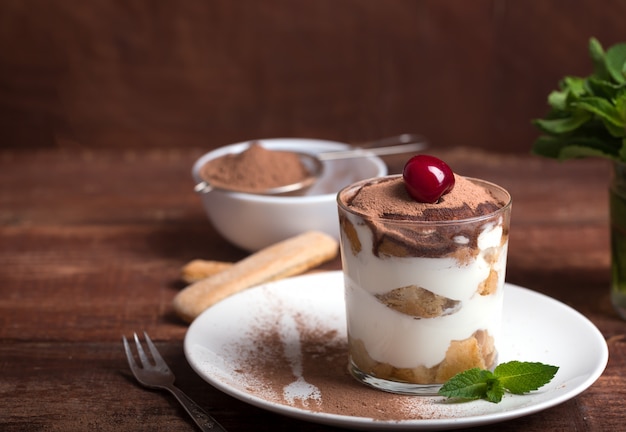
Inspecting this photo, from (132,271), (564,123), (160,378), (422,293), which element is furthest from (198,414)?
(564,123)

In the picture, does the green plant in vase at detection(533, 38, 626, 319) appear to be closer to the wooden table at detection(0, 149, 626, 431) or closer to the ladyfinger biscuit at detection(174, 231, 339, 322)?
the wooden table at detection(0, 149, 626, 431)

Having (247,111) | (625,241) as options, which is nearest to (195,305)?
(625,241)

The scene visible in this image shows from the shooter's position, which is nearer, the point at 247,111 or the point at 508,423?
the point at 508,423

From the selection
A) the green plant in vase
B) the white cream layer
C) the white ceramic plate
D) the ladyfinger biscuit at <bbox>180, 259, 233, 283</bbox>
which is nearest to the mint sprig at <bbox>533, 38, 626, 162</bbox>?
the green plant in vase

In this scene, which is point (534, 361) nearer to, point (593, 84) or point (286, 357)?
point (286, 357)

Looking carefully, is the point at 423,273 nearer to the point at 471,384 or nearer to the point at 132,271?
the point at 471,384

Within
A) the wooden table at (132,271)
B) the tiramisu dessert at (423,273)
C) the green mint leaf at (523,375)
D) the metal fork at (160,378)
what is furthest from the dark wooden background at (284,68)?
the green mint leaf at (523,375)

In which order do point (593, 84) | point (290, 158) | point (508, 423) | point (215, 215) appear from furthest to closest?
point (290, 158) → point (215, 215) → point (593, 84) → point (508, 423)
